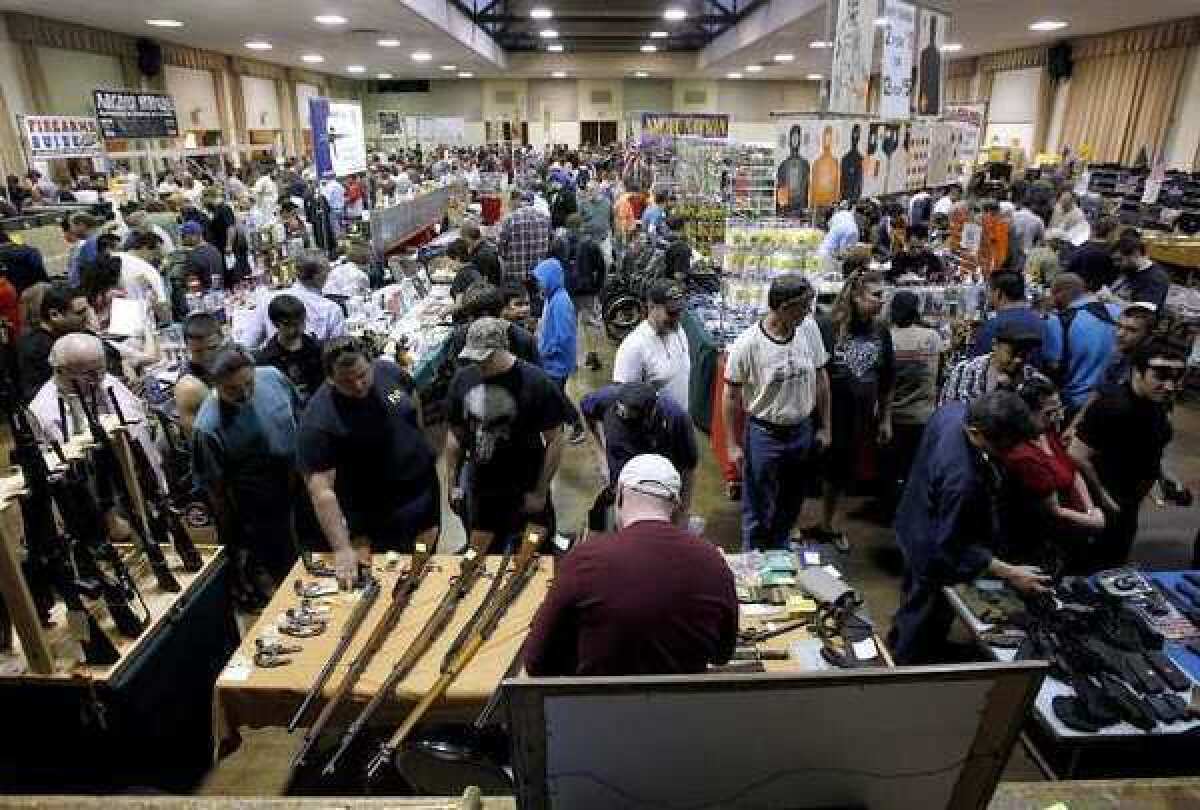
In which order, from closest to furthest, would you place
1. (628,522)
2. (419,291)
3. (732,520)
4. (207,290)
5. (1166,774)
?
(628,522) → (1166,774) → (732,520) → (207,290) → (419,291)

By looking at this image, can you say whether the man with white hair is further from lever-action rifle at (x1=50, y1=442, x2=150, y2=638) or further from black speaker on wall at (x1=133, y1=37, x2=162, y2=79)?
black speaker on wall at (x1=133, y1=37, x2=162, y2=79)

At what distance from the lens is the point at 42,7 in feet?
35.2

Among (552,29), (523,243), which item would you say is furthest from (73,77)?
(552,29)

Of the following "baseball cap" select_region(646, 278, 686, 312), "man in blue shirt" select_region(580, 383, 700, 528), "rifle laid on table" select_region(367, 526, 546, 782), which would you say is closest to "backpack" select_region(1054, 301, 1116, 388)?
"baseball cap" select_region(646, 278, 686, 312)

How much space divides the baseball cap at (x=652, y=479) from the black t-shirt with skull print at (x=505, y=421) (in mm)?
1220

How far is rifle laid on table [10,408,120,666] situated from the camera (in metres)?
2.33

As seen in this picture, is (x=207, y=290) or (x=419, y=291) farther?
(x=419, y=291)

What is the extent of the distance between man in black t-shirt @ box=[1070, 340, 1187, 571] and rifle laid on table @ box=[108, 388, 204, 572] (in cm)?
408

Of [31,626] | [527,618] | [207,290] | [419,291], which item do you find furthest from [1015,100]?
[31,626]

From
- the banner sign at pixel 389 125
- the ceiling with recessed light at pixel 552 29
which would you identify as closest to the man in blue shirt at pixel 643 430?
the ceiling with recessed light at pixel 552 29

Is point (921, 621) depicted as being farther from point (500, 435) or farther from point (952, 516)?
point (500, 435)

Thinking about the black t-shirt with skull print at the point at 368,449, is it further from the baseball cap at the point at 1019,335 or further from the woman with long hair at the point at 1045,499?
the baseball cap at the point at 1019,335

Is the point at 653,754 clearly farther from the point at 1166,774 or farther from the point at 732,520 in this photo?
the point at 732,520

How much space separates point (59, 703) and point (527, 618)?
5.15 feet
